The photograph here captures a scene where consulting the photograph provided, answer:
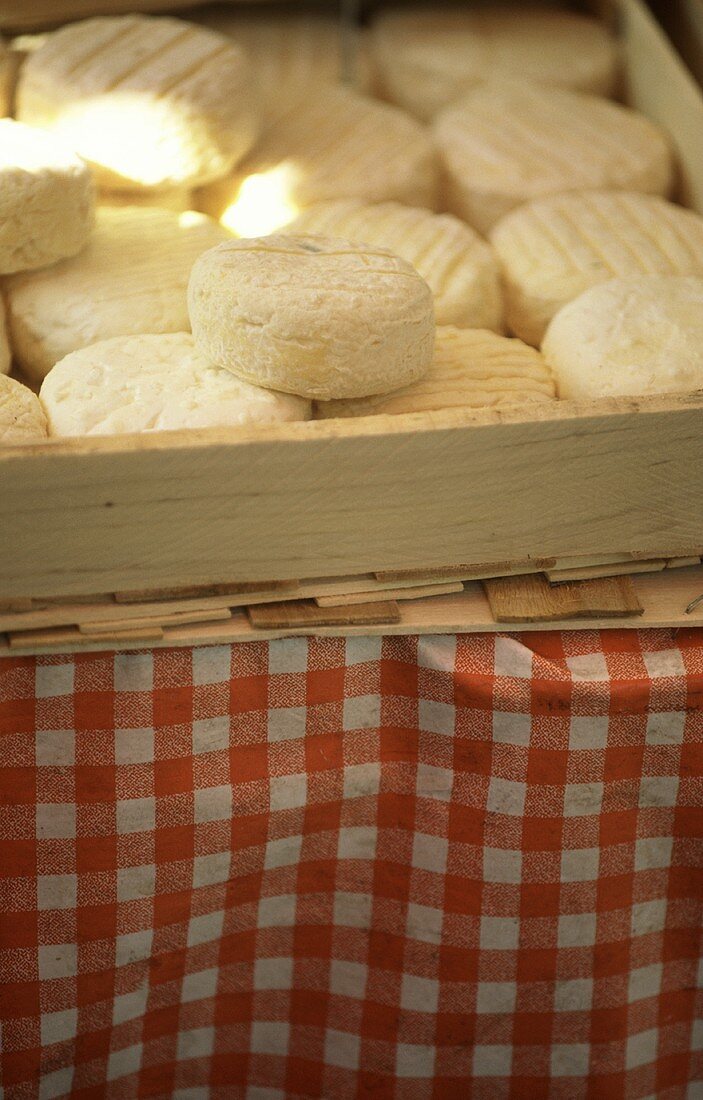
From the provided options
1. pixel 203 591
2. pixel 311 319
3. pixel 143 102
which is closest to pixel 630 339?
pixel 311 319

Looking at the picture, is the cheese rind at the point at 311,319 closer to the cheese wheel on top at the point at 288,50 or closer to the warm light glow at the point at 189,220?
the warm light glow at the point at 189,220

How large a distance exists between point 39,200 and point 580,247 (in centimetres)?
95

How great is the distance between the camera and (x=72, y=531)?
118 cm

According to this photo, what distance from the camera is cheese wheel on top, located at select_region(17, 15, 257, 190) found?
182 cm

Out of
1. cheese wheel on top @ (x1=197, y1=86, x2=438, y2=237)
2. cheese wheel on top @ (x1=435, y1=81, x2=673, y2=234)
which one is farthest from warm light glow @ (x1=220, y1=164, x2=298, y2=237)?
cheese wheel on top @ (x1=435, y1=81, x2=673, y2=234)

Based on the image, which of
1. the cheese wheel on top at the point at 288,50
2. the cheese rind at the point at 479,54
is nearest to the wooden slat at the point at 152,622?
the cheese wheel on top at the point at 288,50

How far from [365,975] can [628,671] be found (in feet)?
1.92

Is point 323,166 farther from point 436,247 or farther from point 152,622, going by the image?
point 152,622

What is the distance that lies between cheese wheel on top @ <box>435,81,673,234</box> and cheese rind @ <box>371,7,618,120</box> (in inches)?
8.5

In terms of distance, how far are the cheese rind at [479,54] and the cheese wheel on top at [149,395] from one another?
145 centimetres

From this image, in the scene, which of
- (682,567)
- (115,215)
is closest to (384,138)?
(115,215)

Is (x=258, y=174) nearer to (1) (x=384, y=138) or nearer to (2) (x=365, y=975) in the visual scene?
(1) (x=384, y=138)

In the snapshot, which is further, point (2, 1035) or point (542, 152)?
point (542, 152)

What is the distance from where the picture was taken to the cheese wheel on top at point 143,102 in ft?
5.98
